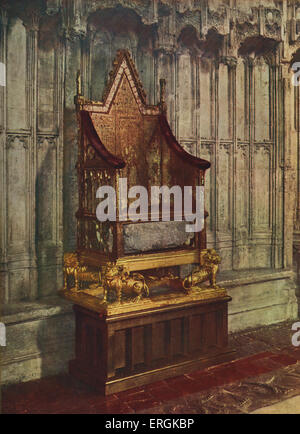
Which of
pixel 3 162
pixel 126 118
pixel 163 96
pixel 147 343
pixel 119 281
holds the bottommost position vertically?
pixel 147 343

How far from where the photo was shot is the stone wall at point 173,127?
466 cm

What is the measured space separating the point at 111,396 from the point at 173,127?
3.07m

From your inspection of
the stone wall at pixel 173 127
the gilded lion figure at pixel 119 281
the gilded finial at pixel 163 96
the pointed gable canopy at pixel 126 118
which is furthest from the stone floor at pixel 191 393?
the gilded finial at pixel 163 96

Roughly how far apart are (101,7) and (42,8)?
66 centimetres

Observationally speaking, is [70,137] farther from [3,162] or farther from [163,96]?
[163,96]

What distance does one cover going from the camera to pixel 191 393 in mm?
4066

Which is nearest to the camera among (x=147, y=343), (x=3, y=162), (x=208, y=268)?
(x=147, y=343)

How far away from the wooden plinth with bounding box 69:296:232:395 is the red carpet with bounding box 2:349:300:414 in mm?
87

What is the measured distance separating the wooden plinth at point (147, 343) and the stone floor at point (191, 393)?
97 millimetres

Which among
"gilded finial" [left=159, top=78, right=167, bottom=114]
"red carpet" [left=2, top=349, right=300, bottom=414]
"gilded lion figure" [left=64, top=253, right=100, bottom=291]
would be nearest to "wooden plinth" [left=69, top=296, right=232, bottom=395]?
"red carpet" [left=2, top=349, right=300, bottom=414]

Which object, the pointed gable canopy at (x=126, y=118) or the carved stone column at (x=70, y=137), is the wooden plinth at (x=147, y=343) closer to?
the carved stone column at (x=70, y=137)

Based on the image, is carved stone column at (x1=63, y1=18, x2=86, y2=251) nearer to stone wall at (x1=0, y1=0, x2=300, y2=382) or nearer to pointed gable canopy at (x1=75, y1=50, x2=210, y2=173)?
stone wall at (x1=0, y1=0, x2=300, y2=382)

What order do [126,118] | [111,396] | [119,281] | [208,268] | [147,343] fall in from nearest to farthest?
[111,396] < [119,281] < [147,343] < [208,268] < [126,118]

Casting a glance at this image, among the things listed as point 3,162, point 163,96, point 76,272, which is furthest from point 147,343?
point 163,96
